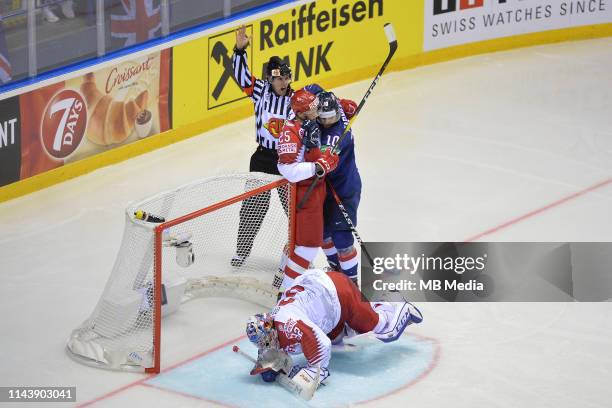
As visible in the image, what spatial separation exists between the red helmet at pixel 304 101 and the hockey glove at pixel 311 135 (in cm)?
10

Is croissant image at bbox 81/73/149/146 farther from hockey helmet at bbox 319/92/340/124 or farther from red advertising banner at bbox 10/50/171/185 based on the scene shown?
hockey helmet at bbox 319/92/340/124

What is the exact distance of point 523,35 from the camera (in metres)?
12.3

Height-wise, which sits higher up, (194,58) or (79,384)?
(194,58)

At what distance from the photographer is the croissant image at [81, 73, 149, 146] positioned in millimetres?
9719

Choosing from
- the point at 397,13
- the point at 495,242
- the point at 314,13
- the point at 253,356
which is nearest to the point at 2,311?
the point at 253,356

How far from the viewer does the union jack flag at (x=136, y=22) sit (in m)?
9.90

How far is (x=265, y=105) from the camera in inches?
318

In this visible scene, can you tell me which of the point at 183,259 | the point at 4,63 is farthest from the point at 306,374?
the point at 4,63

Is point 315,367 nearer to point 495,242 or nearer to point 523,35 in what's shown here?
point 495,242

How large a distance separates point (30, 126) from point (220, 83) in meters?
1.79

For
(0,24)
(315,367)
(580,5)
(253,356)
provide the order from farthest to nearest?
(580,5), (0,24), (253,356), (315,367)

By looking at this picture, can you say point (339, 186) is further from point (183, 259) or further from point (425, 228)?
point (425, 228)

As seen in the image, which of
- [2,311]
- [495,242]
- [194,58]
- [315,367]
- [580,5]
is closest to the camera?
[315,367]

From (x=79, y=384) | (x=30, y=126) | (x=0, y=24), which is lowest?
(x=79, y=384)
